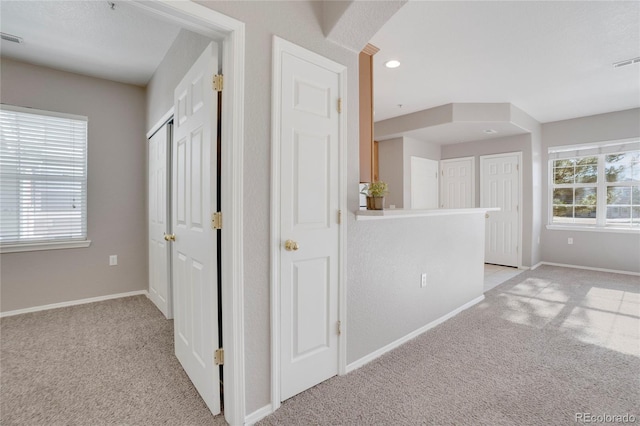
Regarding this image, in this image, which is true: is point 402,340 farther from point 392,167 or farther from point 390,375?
point 392,167

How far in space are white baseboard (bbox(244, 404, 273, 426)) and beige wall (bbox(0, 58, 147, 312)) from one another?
2800 mm

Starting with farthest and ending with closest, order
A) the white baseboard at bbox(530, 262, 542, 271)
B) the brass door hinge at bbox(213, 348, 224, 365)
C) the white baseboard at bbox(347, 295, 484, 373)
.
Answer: the white baseboard at bbox(530, 262, 542, 271)
the white baseboard at bbox(347, 295, 484, 373)
the brass door hinge at bbox(213, 348, 224, 365)

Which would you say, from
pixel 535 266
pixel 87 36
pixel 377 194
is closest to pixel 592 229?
pixel 535 266

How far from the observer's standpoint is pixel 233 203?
4.83 feet

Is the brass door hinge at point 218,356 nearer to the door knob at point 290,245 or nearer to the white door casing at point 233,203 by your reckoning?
the white door casing at point 233,203

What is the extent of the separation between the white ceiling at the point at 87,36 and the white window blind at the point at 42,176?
1.93ft

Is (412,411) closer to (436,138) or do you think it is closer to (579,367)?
(579,367)

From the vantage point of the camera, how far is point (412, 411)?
5.28ft

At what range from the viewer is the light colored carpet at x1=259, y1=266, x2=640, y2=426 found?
5.23 feet

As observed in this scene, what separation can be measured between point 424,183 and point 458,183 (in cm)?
74

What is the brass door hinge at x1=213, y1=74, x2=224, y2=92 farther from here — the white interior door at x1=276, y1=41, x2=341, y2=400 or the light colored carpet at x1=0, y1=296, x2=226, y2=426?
the light colored carpet at x1=0, y1=296, x2=226, y2=426

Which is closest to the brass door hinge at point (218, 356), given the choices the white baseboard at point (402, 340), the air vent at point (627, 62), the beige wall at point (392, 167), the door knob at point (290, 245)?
the door knob at point (290, 245)

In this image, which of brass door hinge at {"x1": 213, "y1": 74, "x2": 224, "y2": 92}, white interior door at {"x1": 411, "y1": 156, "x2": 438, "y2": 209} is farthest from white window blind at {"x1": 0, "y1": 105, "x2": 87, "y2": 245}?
white interior door at {"x1": 411, "y1": 156, "x2": 438, "y2": 209}

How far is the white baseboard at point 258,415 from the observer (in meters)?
1.53
